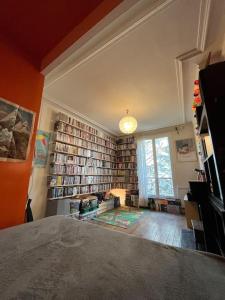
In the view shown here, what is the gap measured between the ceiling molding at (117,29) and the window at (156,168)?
12.0 feet

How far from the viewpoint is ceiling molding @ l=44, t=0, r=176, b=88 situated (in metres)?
1.10

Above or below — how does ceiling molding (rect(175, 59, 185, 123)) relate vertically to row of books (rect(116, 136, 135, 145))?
above

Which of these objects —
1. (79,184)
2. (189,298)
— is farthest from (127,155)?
(189,298)

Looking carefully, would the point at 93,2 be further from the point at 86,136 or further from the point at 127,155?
the point at 127,155

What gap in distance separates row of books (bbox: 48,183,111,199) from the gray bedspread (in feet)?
5.78

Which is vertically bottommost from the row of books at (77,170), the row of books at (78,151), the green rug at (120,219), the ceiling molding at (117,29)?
the green rug at (120,219)

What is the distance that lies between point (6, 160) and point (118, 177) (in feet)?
12.8

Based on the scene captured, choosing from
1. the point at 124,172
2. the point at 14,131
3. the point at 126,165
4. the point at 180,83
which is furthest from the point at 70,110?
the point at 124,172

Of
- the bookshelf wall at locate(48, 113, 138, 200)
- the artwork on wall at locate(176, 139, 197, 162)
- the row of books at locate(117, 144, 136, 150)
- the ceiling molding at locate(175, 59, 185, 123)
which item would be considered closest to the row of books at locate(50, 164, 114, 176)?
the bookshelf wall at locate(48, 113, 138, 200)

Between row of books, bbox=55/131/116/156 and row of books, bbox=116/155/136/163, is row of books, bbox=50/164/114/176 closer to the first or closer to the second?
row of books, bbox=55/131/116/156

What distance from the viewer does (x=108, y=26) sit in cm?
122

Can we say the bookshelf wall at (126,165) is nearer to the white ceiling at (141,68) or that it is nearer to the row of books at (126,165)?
the row of books at (126,165)

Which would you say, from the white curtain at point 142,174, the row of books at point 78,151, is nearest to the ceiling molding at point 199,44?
the white curtain at point 142,174

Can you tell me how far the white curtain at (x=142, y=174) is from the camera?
14.7ft
